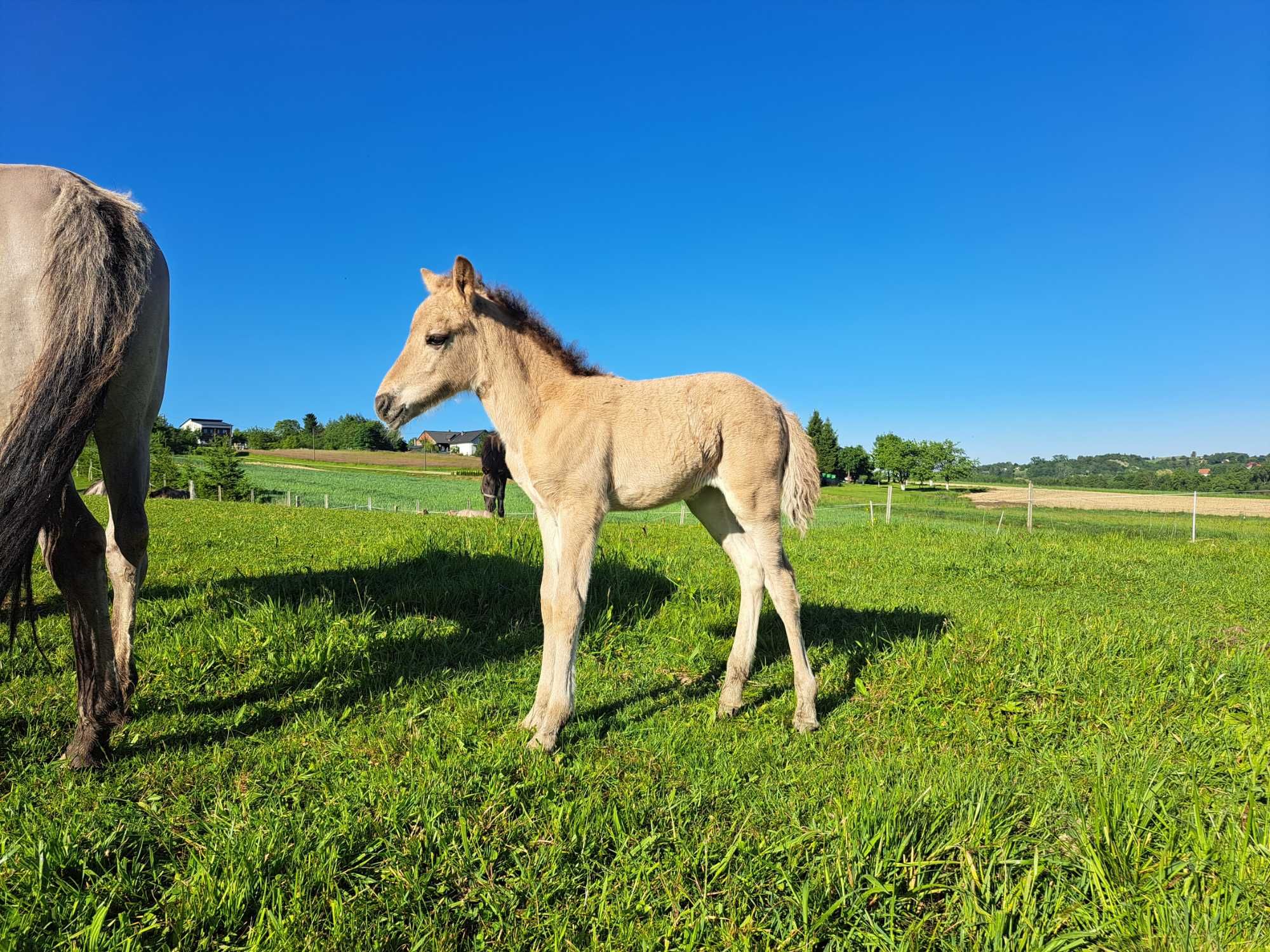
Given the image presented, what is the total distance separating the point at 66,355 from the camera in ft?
8.91

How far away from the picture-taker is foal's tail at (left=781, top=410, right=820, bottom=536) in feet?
14.5

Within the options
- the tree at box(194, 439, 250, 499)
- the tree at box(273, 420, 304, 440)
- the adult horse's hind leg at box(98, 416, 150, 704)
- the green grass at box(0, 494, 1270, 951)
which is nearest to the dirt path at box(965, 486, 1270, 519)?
the green grass at box(0, 494, 1270, 951)

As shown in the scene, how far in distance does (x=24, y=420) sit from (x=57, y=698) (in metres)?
2.34

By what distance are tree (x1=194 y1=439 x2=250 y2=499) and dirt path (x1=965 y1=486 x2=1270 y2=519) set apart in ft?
148

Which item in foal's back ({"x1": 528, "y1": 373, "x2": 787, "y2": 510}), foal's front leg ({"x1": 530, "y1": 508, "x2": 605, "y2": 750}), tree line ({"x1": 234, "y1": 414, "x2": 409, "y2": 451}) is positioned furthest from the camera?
tree line ({"x1": 234, "y1": 414, "x2": 409, "y2": 451})

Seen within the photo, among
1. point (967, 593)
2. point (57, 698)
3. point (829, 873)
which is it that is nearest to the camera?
point (829, 873)

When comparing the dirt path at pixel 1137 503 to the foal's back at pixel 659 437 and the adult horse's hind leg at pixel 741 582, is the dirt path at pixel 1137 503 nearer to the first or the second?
the adult horse's hind leg at pixel 741 582

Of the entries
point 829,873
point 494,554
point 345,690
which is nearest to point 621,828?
point 829,873

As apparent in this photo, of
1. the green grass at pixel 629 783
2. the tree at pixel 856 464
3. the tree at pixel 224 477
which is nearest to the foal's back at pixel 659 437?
the green grass at pixel 629 783

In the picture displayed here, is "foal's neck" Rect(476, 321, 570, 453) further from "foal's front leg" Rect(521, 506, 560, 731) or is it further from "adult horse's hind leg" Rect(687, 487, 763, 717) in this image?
"adult horse's hind leg" Rect(687, 487, 763, 717)

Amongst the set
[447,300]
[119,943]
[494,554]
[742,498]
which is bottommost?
[119,943]

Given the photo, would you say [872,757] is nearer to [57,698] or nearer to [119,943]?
[119,943]

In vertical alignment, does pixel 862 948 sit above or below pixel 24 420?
below

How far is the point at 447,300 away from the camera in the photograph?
13.1 ft
